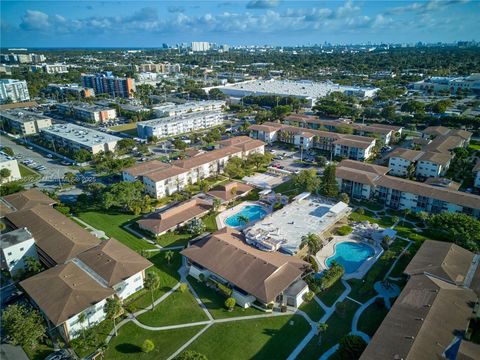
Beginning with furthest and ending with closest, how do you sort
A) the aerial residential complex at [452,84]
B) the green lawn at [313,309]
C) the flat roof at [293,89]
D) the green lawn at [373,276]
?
the aerial residential complex at [452,84]
the flat roof at [293,89]
the green lawn at [373,276]
the green lawn at [313,309]

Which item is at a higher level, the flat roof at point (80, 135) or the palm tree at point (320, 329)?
the flat roof at point (80, 135)

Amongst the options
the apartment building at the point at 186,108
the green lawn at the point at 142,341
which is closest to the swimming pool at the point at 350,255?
the green lawn at the point at 142,341

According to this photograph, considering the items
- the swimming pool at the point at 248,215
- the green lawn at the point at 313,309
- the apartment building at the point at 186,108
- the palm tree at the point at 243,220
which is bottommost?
the green lawn at the point at 313,309

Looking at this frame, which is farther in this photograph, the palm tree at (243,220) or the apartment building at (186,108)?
the apartment building at (186,108)

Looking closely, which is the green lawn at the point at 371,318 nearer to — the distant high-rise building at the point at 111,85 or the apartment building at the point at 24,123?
the apartment building at the point at 24,123

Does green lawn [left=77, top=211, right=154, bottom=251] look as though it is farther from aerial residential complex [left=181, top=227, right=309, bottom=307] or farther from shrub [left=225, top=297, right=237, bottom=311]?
shrub [left=225, top=297, right=237, bottom=311]

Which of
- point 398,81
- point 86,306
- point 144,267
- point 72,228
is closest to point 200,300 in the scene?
point 144,267

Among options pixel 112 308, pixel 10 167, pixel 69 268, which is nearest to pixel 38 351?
pixel 112 308

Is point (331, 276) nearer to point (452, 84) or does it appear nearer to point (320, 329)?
point (320, 329)
